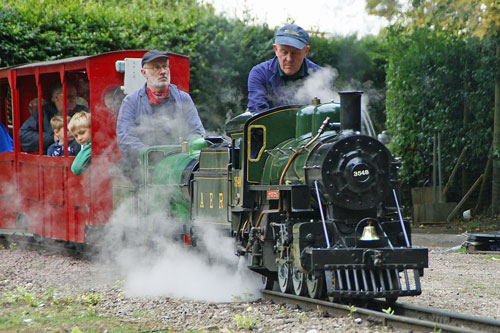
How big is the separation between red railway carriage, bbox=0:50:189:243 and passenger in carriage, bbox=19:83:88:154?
5.4 inches

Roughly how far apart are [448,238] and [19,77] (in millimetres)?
7801

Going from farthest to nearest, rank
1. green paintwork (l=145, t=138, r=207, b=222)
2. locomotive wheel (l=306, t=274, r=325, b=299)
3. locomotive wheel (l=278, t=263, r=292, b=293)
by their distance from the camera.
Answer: green paintwork (l=145, t=138, r=207, b=222) → locomotive wheel (l=278, t=263, r=292, b=293) → locomotive wheel (l=306, t=274, r=325, b=299)

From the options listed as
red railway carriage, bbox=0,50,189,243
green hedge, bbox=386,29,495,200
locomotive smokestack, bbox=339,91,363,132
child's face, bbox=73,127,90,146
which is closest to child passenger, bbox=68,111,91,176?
child's face, bbox=73,127,90,146

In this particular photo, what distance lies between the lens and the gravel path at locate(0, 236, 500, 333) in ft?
19.1

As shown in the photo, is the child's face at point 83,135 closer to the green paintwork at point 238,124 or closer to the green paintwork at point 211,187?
the green paintwork at point 211,187

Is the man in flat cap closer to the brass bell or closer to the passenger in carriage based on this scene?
the passenger in carriage

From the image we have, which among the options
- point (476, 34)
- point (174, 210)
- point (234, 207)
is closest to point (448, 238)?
point (476, 34)

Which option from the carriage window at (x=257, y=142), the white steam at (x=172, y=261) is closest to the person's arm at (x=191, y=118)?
the white steam at (x=172, y=261)

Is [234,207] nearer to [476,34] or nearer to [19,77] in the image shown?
[19,77]

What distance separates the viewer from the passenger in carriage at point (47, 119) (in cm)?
1091

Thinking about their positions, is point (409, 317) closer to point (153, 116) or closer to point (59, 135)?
point (153, 116)

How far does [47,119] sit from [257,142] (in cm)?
541

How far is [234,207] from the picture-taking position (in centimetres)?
732

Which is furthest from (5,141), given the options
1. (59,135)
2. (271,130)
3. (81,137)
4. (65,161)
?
(271,130)
